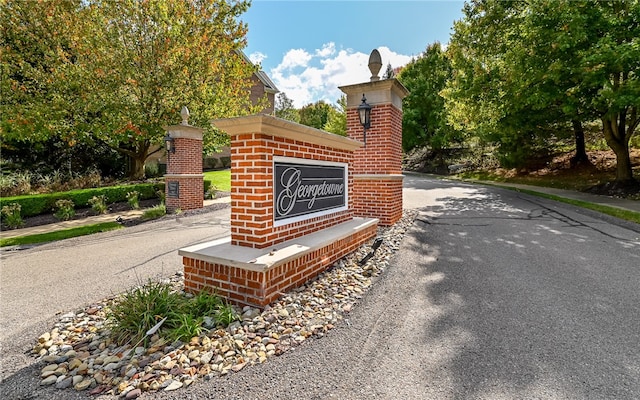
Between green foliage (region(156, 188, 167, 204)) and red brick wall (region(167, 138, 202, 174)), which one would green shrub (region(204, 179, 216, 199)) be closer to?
green foliage (region(156, 188, 167, 204))

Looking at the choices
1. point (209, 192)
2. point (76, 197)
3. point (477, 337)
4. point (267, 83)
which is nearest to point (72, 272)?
point (477, 337)

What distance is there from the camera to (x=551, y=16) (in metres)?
9.08

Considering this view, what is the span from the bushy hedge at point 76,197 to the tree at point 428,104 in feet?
63.9

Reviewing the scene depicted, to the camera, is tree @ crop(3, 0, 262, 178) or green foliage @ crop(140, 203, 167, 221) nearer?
green foliage @ crop(140, 203, 167, 221)

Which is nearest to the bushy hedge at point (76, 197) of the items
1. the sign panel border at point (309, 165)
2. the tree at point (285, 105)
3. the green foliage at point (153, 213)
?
the green foliage at point (153, 213)

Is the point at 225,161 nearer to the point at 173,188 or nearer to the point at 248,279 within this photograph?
the point at 173,188

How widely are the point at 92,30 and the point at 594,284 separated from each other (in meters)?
15.3

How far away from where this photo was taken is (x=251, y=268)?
9.90 feet

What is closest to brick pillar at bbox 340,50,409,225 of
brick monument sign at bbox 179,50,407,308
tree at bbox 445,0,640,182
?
brick monument sign at bbox 179,50,407,308

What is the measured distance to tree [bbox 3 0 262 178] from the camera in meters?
10.8

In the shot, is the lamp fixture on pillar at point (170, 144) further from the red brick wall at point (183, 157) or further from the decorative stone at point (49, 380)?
the decorative stone at point (49, 380)

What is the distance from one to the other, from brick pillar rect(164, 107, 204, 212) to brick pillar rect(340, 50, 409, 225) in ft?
19.6

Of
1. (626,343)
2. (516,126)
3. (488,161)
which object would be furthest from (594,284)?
(488,161)

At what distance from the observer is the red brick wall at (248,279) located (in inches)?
122
